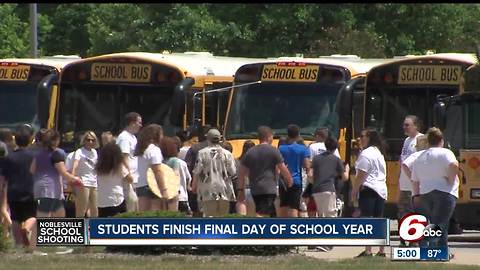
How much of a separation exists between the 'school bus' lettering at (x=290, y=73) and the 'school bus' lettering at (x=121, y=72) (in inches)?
81.3

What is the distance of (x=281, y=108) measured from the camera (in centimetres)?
2480

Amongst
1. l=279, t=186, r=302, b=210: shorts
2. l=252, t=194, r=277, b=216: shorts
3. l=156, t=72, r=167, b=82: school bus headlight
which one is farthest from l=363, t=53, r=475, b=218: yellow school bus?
l=252, t=194, r=277, b=216: shorts

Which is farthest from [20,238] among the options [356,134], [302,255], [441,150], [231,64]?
[231,64]

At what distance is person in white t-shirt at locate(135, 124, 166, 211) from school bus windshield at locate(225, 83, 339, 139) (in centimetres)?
537

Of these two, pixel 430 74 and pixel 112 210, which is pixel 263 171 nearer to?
pixel 112 210

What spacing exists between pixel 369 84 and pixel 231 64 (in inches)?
155

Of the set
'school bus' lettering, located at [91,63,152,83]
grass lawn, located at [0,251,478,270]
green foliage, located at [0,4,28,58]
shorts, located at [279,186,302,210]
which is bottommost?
grass lawn, located at [0,251,478,270]

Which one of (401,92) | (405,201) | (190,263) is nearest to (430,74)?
(401,92)

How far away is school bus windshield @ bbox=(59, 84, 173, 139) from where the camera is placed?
2539cm

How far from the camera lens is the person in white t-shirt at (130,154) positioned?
18.7 meters

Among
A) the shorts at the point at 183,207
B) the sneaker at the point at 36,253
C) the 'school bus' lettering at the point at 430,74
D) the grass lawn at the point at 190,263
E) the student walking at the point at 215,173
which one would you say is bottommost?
the grass lawn at the point at 190,263

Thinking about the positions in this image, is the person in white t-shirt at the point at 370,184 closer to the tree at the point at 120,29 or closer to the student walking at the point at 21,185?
the student walking at the point at 21,185

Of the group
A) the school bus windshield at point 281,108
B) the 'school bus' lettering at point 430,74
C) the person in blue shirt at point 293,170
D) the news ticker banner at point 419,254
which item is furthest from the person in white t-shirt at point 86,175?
the 'school bus' lettering at point 430,74

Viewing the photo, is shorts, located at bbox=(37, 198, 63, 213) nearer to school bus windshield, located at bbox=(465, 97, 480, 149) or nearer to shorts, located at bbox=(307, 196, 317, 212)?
shorts, located at bbox=(307, 196, 317, 212)
